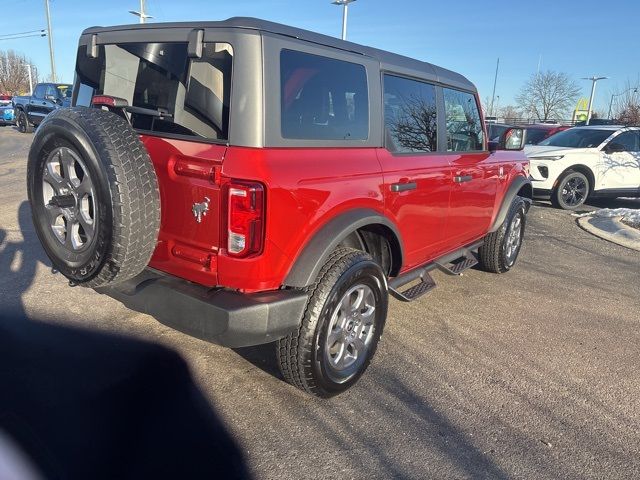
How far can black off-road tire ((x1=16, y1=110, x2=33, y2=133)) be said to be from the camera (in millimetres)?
21047

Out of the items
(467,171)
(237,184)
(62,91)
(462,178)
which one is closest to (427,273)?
(462,178)

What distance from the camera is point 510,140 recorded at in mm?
5129

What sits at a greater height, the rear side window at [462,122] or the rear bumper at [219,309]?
the rear side window at [462,122]

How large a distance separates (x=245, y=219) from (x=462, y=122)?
2780 millimetres

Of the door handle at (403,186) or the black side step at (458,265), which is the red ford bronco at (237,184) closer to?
the door handle at (403,186)

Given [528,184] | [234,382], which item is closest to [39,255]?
[234,382]

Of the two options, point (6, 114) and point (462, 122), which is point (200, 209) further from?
point (6, 114)

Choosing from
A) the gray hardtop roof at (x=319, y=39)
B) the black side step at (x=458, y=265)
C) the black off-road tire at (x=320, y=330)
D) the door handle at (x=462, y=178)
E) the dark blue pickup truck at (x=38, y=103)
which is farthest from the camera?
the dark blue pickup truck at (x=38, y=103)

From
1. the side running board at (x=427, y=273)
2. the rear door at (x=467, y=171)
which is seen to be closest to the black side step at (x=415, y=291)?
the side running board at (x=427, y=273)

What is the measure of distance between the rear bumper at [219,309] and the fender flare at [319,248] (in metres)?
0.09

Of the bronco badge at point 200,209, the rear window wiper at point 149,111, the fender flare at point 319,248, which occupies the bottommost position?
the fender flare at point 319,248

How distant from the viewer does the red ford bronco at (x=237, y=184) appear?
2496mm

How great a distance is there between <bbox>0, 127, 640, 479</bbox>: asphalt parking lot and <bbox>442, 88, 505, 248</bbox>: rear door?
741mm

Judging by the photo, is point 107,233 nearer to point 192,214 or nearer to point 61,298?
point 192,214
